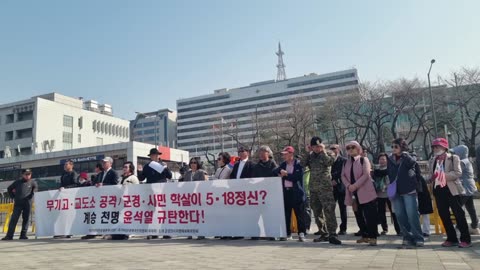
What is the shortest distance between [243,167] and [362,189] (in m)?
2.47

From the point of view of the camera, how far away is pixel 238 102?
121000 millimetres

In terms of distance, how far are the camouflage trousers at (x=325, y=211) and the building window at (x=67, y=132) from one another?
69.7m

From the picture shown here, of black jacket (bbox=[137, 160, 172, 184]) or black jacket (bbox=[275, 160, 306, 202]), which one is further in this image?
black jacket (bbox=[137, 160, 172, 184])

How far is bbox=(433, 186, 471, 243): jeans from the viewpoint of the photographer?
5.83 metres

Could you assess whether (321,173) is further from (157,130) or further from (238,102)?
(157,130)

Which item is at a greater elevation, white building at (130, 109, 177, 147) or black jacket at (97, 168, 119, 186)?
white building at (130, 109, 177, 147)

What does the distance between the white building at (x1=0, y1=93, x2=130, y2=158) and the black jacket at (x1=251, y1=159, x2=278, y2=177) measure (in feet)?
214

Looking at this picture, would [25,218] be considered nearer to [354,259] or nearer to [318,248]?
[318,248]

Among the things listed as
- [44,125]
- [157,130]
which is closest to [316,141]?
[44,125]

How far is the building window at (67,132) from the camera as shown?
69.0 meters

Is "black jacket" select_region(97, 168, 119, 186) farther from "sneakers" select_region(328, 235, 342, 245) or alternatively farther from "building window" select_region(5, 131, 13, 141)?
"building window" select_region(5, 131, 13, 141)

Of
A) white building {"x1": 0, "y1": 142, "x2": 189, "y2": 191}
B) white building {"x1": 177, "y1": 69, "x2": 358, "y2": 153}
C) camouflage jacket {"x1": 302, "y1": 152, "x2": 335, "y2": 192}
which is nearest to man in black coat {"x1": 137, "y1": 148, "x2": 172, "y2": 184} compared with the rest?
camouflage jacket {"x1": 302, "y1": 152, "x2": 335, "y2": 192}

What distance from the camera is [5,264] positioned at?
5168mm

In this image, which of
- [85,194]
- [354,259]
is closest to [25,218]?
[85,194]
